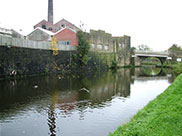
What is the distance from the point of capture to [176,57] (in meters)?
64.4

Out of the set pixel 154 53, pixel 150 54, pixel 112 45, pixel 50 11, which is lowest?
pixel 150 54

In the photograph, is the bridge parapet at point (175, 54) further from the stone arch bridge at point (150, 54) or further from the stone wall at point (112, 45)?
the stone wall at point (112, 45)

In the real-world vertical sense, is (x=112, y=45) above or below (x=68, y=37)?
below

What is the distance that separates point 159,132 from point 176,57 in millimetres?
64139

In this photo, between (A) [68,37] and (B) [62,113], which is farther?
(A) [68,37]

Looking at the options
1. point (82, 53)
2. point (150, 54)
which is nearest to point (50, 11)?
point (82, 53)

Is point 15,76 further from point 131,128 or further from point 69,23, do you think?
point 69,23

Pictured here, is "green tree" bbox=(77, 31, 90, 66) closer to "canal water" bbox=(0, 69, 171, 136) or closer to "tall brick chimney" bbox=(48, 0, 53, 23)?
"canal water" bbox=(0, 69, 171, 136)

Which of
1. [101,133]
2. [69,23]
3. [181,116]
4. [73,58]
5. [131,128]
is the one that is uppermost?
[69,23]

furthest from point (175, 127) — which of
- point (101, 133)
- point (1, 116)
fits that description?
point (1, 116)

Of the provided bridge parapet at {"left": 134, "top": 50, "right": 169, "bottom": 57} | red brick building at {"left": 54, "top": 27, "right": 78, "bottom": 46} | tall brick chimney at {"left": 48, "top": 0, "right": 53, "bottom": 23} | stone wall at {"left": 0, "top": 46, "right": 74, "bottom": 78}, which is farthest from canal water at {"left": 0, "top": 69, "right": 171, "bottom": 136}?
bridge parapet at {"left": 134, "top": 50, "right": 169, "bottom": 57}

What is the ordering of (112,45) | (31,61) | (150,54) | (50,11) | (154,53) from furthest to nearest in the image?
(150,54)
(154,53)
(50,11)
(112,45)
(31,61)

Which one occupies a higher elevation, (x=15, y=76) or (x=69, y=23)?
(x=69, y=23)

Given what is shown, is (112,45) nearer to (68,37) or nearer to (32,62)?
(68,37)
